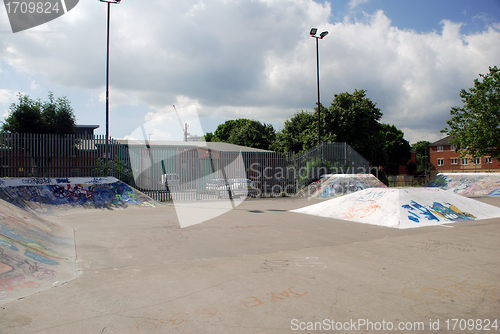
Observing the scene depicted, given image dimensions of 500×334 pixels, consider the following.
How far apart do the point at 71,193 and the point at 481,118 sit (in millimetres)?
29628

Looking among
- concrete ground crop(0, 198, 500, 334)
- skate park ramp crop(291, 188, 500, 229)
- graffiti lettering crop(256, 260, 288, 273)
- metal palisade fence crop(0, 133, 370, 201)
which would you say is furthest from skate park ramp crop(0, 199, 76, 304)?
skate park ramp crop(291, 188, 500, 229)

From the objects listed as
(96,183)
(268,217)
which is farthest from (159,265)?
(96,183)

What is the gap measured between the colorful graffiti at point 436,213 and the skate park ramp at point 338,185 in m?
7.70

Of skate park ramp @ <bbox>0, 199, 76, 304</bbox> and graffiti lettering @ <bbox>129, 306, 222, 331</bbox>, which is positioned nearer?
graffiti lettering @ <bbox>129, 306, 222, 331</bbox>

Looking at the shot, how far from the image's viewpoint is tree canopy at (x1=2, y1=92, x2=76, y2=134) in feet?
78.6

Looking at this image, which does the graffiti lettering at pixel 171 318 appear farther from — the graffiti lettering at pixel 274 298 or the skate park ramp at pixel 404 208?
the skate park ramp at pixel 404 208

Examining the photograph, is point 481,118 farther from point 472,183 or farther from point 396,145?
point 396,145

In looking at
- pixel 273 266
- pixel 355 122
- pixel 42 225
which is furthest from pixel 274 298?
pixel 355 122

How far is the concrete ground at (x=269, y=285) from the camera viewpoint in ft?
10.5

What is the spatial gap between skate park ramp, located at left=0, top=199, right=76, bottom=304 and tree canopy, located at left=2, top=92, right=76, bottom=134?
2111cm

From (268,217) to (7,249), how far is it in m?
7.67

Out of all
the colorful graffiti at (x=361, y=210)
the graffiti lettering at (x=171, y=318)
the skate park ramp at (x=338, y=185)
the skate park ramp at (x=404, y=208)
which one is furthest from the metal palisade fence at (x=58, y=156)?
the graffiti lettering at (x=171, y=318)

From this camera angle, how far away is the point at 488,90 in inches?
1017

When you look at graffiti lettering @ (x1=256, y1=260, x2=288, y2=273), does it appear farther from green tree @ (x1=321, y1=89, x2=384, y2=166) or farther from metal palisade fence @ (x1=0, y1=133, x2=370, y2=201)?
green tree @ (x1=321, y1=89, x2=384, y2=166)
